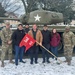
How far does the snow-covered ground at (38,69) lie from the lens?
9461 mm

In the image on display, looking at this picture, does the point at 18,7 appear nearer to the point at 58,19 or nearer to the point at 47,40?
the point at 58,19

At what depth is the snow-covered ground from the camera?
9.46m

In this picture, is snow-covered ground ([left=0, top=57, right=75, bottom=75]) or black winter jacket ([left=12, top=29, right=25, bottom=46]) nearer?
snow-covered ground ([left=0, top=57, right=75, bottom=75])

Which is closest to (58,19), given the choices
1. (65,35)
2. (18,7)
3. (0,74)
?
(65,35)

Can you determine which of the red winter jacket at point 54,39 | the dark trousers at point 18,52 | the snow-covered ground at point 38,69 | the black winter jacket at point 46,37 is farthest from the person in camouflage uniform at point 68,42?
the dark trousers at point 18,52

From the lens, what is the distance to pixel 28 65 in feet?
35.1

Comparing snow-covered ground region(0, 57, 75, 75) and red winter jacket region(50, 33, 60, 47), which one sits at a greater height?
red winter jacket region(50, 33, 60, 47)

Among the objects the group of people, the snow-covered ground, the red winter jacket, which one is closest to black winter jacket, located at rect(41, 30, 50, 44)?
the group of people

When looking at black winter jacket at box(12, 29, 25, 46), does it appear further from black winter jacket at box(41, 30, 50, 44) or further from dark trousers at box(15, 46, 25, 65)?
black winter jacket at box(41, 30, 50, 44)

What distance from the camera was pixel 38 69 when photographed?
10.0 meters

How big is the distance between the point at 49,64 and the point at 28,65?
0.84m

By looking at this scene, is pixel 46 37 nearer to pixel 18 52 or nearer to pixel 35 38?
pixel 35 38

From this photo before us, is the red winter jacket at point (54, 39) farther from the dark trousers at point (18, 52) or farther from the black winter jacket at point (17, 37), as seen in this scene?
the black winter jacket at point (17, 37)

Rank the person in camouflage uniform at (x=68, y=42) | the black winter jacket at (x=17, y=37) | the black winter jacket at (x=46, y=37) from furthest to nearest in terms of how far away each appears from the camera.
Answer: the black winter jacket at (x=46, y=37) → the person in camouflage uniform at (x=68, y=42) → the black winter jacket at (x=17, y=37)
